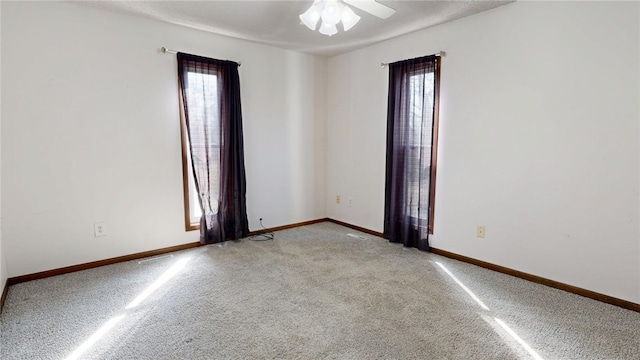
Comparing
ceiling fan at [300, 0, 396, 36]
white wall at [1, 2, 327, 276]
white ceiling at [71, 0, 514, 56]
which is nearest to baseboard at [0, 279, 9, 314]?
white wall at [1, 2, 327, 276]

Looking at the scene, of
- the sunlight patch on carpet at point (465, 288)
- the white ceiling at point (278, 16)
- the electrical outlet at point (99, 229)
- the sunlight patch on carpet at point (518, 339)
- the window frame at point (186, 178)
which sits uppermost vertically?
the white ceiling at point (278, 16)

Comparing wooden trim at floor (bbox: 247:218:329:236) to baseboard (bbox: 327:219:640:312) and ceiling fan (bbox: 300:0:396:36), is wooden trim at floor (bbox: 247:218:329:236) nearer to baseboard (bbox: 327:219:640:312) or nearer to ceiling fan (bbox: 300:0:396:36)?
A: baseboard (bbox: 327:219:640:312)

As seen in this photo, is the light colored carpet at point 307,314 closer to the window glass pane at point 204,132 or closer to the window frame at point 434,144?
the window frame at point 434,144

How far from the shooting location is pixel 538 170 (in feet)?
8.91

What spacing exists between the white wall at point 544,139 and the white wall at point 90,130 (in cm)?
229

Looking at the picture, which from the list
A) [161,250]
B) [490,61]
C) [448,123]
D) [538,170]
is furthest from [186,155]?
[538,170]

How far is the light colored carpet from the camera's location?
1890mm

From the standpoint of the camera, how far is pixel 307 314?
2262 millimetres

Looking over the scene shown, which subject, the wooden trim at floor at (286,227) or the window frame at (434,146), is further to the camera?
the wooden trim at floor at (286,227)

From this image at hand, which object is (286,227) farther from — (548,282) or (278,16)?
(548,282)

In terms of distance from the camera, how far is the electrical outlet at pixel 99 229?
304 cm

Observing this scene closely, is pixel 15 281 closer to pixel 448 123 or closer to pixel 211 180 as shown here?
pixel 211 180

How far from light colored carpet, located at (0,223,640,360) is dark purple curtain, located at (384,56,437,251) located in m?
0.53

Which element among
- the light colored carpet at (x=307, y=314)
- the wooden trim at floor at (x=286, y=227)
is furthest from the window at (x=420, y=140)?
the wooden trim at floor at (x=286, y=227)
